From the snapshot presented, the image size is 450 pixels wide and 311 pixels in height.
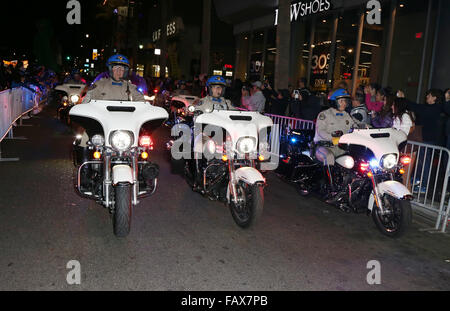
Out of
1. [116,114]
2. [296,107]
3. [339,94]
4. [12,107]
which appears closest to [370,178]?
[339,94]

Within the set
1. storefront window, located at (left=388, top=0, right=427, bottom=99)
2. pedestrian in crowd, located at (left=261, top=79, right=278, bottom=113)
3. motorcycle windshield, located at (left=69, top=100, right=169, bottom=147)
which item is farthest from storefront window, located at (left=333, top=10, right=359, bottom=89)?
motorcycle windshield, located at (left=69, top=100, right=169, bottom=147)

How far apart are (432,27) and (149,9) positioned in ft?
158

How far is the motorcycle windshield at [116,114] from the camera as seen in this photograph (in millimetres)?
5125

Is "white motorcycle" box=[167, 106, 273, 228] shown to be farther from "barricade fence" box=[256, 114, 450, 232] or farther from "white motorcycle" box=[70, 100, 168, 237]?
"barricade fence" box=[256, 114, 450, 232]

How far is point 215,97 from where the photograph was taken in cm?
729

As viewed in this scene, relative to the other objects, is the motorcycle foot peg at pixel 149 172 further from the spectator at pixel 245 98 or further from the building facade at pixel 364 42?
the building facade at pixel 364 42

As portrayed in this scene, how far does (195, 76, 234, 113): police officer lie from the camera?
7.10 meters

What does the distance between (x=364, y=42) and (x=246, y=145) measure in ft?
39.8

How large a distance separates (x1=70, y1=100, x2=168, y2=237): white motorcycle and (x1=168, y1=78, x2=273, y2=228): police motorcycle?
0.96 m

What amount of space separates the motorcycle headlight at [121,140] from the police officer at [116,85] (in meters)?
1.64

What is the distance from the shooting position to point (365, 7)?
15930mm

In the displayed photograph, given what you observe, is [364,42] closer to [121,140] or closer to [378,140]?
[378,140]

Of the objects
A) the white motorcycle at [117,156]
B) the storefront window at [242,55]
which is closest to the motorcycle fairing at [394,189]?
the white motorcycle at [117,156]
